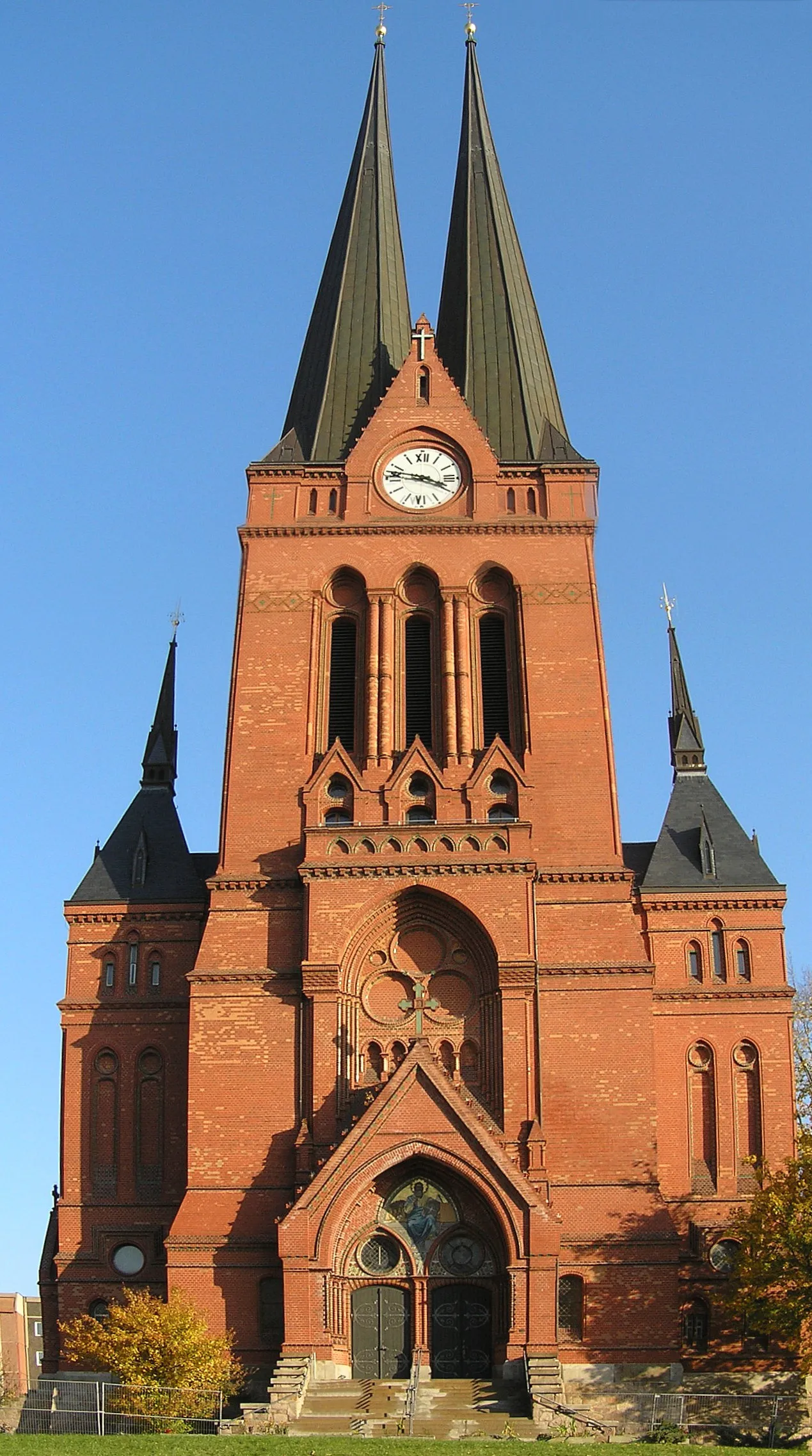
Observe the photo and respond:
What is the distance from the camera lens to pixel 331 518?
50.7 metres

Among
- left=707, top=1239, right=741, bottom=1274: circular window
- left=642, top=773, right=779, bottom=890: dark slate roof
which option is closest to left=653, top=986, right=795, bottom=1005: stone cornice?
left=642, top=773, right=779, bottom=890: dark slate roof

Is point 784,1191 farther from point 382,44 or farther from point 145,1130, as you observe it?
point 382,44

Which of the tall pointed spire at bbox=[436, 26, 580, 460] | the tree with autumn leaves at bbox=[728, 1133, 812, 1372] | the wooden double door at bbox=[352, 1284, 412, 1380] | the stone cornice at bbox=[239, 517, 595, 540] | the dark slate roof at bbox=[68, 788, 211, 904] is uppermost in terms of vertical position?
the tall pointed spire at bbox=[436, 26, 580, 460]

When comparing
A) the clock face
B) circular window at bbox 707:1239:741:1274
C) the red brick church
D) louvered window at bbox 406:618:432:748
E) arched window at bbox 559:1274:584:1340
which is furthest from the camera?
the clock face

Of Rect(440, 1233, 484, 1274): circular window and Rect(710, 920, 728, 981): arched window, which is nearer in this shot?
Rect(440, 1233, 484, 1274): circular window

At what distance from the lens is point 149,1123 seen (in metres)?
46.3

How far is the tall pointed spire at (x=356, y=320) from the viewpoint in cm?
5309

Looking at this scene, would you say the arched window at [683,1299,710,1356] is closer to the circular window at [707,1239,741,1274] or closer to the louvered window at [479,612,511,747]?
the circular window at [707,1239,741,1274]

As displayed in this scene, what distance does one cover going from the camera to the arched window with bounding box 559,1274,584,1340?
135 ft

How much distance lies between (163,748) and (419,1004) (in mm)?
12988

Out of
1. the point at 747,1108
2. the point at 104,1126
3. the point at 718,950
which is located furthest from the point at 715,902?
the point at 104,1126

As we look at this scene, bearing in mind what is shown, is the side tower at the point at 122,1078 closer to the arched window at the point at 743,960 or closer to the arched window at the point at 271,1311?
the arched window at the point at 271,1311

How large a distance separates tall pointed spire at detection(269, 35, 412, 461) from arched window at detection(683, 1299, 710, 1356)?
23.5 m

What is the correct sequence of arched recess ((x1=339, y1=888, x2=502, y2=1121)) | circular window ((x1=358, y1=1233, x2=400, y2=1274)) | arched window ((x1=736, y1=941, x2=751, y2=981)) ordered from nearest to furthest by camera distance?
1. circular window ((x1=358, y1=1233, x2=400, y2=1274))
2. arched recess ((x1=339, y1=888, x2=502, y2=1121))
3. arched window ((x1=736, y1=941, x2=751, y2=981))
